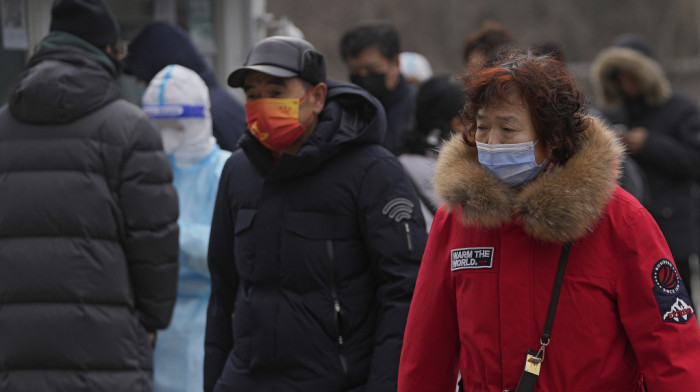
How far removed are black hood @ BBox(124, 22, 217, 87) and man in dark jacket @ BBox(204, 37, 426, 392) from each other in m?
2.24

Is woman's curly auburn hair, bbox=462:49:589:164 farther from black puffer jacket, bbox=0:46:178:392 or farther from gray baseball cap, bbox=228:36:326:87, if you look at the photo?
black puffer jacket, bbox=0:46:178:392

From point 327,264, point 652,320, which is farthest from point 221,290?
point 652,320

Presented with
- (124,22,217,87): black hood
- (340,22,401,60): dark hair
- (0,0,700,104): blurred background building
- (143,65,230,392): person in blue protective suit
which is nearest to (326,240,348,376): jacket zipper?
(143,65,230,392): person in blue protective suit

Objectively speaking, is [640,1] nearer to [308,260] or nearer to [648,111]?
[648,111]

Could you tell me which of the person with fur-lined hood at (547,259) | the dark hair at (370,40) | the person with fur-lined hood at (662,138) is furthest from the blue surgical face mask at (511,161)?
the person with fur-lined hood at (662,138)

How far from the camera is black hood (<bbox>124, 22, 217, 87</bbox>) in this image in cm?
593

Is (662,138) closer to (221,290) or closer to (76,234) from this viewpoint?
(221,290)

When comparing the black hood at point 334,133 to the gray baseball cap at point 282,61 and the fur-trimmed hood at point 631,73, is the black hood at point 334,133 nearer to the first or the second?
the gray baseball cap at point 282,61

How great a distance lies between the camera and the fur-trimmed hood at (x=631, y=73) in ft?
21.8

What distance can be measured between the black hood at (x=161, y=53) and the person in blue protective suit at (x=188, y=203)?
687 mm

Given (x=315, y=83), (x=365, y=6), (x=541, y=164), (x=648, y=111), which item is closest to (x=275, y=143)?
(x=315, y=83)

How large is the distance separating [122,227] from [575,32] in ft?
61.9

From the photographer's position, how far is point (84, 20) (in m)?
4.27

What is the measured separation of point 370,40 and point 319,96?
2.53 meters
